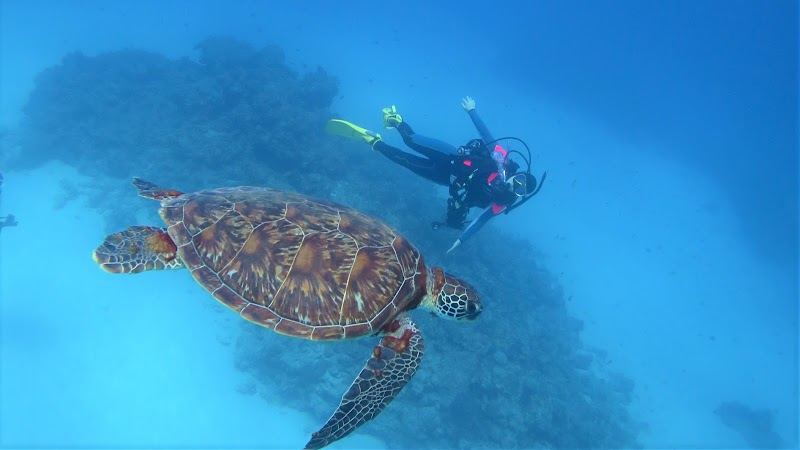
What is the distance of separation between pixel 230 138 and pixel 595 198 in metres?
23.8

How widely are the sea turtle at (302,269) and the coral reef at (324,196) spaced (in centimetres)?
490

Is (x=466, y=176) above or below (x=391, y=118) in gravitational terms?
above

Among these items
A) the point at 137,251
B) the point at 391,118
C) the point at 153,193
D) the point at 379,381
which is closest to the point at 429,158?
the point at 391,118

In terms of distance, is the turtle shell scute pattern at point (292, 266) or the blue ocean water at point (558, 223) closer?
the turtle shell scute pattern at point (292, 266)

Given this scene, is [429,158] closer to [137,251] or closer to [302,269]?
[302,269]

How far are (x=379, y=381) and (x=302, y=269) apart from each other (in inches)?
51.8

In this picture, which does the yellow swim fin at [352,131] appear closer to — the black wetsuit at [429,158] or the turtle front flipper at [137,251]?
the black wetsuit at [429,158]

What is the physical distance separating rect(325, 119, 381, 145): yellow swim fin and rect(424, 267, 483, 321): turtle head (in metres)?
6.20

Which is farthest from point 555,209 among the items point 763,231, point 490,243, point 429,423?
point 763,231

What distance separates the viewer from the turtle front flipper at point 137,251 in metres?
3.56

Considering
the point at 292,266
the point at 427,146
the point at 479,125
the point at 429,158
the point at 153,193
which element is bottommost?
the point at 153,193

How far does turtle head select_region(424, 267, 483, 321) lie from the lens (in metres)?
4.15

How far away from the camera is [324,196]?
9758mm

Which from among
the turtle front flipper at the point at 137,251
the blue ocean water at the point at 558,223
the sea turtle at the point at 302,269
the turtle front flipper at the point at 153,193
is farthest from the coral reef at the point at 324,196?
the turtle front flipper at the point at 137,251
